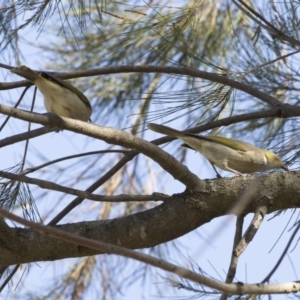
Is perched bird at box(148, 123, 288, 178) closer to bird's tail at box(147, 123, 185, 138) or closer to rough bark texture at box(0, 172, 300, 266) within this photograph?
bird's tail at box(147, 123, 185, 138)

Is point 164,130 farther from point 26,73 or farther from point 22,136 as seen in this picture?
point 22,136

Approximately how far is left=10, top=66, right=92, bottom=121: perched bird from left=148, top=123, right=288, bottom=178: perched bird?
39cm

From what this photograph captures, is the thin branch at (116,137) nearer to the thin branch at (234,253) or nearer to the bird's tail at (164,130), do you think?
the thin branch at (234,253)

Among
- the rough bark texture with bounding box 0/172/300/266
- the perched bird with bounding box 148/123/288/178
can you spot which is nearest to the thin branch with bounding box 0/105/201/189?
the rough bark texture with bounding box 0/172/300/266

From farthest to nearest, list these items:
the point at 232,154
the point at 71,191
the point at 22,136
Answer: the point at 232,154 → the point at 71,191 → the point at 22,136

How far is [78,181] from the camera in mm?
4336

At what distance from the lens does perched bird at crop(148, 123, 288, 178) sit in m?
2.81

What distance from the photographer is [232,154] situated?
2.94 metres

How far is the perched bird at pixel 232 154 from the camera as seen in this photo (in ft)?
9.22

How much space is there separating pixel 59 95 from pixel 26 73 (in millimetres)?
168

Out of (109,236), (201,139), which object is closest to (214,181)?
(109,236)

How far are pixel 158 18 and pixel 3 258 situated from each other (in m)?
1.18

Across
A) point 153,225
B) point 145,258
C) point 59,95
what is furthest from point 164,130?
point 145,258

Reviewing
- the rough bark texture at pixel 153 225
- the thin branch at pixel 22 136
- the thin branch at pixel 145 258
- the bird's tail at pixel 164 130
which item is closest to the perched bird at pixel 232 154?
the bird's tail at pixel 164 130
